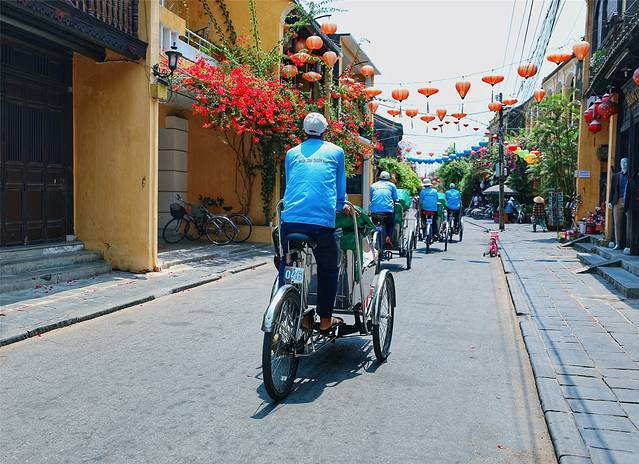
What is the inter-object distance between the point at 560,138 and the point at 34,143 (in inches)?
716

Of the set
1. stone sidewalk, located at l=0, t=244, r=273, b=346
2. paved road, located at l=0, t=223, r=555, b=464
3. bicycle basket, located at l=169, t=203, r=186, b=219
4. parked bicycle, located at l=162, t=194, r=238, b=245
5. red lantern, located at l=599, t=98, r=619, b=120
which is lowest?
paved road, located at l=0, t=223, r=555, b=464

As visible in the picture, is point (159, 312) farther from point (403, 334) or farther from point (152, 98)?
→ point (152, 98)

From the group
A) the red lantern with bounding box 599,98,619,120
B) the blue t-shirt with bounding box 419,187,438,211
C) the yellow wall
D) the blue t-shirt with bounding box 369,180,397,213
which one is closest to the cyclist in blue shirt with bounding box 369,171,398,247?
the blue t-shirt with bounding box 369,180,397,213

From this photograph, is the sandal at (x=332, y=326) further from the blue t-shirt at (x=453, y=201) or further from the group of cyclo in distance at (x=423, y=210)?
the blue t-shirt at (x=453, y=201)

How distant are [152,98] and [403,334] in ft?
20.8

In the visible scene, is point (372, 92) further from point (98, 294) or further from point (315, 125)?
point (315, 125)

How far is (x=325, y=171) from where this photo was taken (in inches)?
191

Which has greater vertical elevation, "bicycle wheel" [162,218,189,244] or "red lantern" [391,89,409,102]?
"red lantern" [391,89,409,102]

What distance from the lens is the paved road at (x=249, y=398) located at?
141 inches

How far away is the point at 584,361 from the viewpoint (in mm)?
5527

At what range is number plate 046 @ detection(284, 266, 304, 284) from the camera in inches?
182

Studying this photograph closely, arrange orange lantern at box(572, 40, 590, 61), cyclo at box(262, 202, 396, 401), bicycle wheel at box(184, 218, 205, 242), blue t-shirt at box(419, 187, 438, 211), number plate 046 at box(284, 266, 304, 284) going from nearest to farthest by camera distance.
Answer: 1. cyclo at box(262, 202, 396, 401)
2. number plate 046 at box(284, 266, 304, 284)
3. orange lantern at box(572, 40, 590, 61)
4. blue t-shirt at box(419, 187, 438, 211)
5. bicycle wheel at box(184, 218, 205, 242)

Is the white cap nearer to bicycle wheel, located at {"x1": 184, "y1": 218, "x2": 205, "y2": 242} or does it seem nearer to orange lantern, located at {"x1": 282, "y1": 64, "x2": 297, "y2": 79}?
bicycle wheel, located at {"x1": 184, "y1": 218, "x2": 205, "y2": 242}

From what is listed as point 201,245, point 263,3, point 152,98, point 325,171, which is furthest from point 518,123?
point 325,171
